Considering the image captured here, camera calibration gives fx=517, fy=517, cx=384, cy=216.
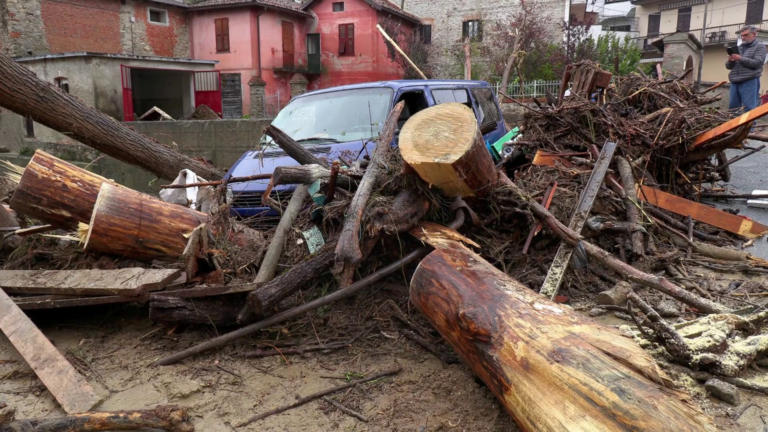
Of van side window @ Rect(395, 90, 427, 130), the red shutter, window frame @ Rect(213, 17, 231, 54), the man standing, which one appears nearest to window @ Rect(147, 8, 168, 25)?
window frame @ Rect(213, 17, 231, 54)

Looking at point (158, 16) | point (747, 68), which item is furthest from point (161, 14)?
point (747, 68)

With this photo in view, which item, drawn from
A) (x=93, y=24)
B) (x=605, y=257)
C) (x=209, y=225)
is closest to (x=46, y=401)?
(x=209, y=225)

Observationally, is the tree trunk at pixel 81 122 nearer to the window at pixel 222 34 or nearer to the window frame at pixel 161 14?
the window frame at pixel 161 14

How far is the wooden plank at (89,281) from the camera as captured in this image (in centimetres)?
369

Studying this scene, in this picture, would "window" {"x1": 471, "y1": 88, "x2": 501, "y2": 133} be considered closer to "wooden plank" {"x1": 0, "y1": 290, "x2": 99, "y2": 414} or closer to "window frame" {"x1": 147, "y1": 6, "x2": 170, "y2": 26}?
"wooden plank" {"x1": 0, "y1": 290, "x2": 99, "y2": 414}

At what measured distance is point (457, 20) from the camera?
3138 centimetres

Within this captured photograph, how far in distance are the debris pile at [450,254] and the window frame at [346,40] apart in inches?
1038

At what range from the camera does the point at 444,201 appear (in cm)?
413

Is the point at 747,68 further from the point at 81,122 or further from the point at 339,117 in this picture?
the point at 81,122

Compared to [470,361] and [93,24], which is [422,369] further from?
[93,24]

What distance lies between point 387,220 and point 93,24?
86.0 ft

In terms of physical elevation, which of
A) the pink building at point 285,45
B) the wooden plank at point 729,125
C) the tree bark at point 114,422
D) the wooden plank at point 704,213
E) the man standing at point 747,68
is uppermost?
the pink building at point 285,45

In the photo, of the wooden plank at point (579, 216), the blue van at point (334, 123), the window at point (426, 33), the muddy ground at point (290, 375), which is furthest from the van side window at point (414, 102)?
the window at point (426, 33)

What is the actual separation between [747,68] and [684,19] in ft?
123
